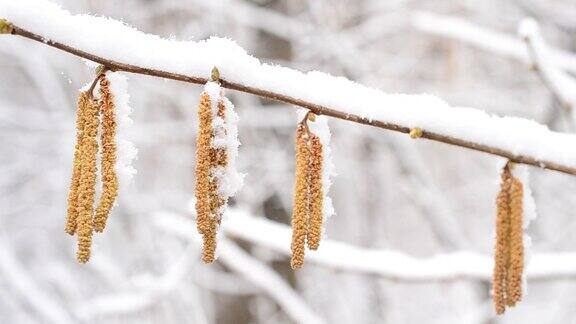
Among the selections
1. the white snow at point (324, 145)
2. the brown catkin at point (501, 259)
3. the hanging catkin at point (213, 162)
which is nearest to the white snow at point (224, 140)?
the hanging catkin at point (213, 162)

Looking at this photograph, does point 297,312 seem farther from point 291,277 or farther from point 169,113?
point 169,113

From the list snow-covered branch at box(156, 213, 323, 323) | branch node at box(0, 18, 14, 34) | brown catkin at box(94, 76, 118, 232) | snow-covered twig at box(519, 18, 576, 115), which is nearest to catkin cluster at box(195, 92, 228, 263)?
brown catkin at box(94, 76, 118, 232)

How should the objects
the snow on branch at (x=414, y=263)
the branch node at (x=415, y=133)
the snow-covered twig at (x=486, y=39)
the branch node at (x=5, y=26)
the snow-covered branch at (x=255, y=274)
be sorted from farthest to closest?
the snow-covered branch at (x=255, y=274) → the snow-covered twig at (x=486, y=39) → the snow on branch at (x=414, y=263) → the branch node at (x=415, y=133) → the branch node at (x=5, y=26)

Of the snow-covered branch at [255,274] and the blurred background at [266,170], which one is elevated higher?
the blurred background at [266,170]

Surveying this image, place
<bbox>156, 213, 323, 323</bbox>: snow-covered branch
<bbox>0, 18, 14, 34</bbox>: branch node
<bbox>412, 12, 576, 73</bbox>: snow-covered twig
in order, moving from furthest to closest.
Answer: <bbox>156, 213, 323, 323</bbox>: snow-covered branch
<bbox>412, 12, 576, 73</bbox>: snow-covered twig
<bbox>0, 18, 14, 34</bbox>: branch node

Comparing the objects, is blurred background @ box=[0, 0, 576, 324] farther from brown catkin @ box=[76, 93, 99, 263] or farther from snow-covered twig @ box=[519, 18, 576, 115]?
brown catkin @ box=[76, 93, 99, 263]

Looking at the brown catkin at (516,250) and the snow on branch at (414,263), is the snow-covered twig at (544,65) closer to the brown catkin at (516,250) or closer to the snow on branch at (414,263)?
the snow on branch at (414,263)

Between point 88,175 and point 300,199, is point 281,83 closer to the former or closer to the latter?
point 300,199

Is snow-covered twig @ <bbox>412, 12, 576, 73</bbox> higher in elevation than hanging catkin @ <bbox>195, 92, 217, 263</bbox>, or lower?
higher
